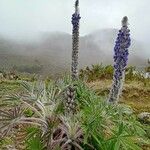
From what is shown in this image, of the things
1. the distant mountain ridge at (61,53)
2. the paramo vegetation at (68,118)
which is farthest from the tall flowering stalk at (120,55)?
the distant mountain ridge at (61,53)

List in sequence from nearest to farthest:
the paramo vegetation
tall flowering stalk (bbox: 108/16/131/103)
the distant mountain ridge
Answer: the paramo vegetation, tall flowering stalk (bbox: 108/16/131/103), the distant mountain ridge

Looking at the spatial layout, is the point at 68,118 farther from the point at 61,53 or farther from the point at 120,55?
the point at 61,53

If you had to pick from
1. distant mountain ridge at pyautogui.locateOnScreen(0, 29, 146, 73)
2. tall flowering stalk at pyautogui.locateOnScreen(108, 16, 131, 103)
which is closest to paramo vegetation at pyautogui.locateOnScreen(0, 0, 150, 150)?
tall flowering stalk at pyautogui.locateOnScreen(108, 16, 131, 103)

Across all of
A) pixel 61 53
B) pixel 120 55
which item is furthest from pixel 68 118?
pixel 61 53

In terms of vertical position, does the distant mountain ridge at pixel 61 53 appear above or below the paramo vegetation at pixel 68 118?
below

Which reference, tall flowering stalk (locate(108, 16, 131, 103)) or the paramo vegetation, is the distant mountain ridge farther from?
the paramo vegetation

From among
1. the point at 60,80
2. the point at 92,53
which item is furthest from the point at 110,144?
the point at 92,53

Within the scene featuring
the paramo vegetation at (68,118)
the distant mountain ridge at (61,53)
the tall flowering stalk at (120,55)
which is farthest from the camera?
the distant mountain ridge at (61,53)

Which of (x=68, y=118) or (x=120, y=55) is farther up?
(x=120, y=55)

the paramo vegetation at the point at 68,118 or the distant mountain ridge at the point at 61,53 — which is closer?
the paramo vegetation at the point at 68,118

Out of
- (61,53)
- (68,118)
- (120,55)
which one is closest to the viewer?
(68,118)

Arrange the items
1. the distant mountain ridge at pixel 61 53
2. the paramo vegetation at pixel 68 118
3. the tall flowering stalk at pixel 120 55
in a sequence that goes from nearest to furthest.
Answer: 1. the paramo vegetation at pixel 68 118
2. the tall flowering stalk at pixel 120 55
3. the distant mountain ridge at pixel 61 53

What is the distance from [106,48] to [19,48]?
27.1m

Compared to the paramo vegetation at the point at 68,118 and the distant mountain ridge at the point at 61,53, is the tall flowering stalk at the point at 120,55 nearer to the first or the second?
the paramo vegetation at the point at 68,118
